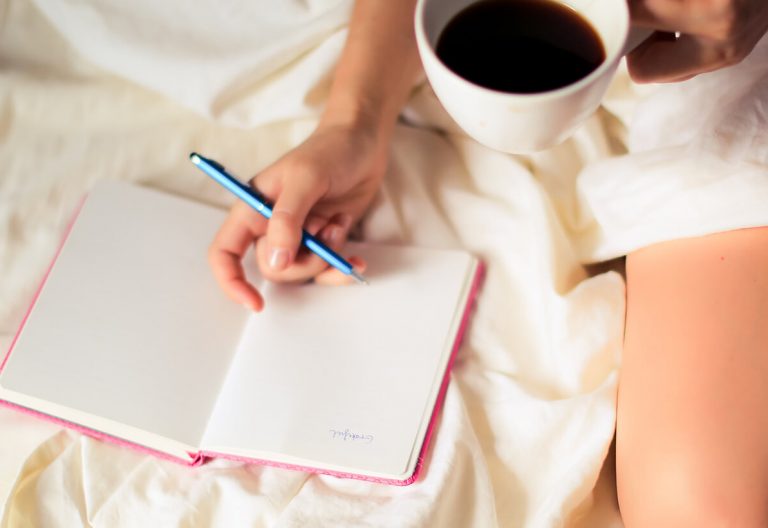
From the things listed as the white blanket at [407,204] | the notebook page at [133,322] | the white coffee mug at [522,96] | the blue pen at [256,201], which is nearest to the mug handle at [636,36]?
the white coffee mug at [522,96]

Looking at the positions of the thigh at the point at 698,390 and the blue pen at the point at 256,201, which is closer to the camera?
the thigh at the point at 698,390

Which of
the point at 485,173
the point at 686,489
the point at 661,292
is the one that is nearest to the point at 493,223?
the point at 485,173

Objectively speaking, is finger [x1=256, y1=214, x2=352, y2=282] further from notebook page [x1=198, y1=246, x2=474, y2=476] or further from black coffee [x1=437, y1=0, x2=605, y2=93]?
black coffee [x1=437, y1=0, x2=605, y2=93]

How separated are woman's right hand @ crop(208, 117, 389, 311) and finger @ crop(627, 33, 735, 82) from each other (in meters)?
0.32

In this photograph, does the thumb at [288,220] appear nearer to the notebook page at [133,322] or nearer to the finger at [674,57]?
the notebook page at [133,322]

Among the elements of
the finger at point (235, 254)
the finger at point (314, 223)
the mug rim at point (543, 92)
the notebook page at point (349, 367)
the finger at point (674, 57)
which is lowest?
the notebook page at point (349, 367)

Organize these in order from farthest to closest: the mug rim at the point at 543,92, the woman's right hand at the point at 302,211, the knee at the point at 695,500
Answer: the woman's right hand at the point at 302,211 → the knee at the point at 695,500 → the mug rim at the point at 543,92

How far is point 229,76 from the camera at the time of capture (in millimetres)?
895

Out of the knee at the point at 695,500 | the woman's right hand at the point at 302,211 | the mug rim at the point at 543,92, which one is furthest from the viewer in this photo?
the woman's right hand at the point at 302,211

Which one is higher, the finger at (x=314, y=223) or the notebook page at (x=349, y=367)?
the finger at (x=314, y=223)

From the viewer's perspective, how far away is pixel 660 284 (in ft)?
2.41

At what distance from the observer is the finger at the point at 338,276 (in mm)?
786

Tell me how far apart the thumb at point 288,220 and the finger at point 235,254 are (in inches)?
2.2

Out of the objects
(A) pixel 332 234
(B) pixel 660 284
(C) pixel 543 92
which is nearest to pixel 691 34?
(C) pixel 543 92
